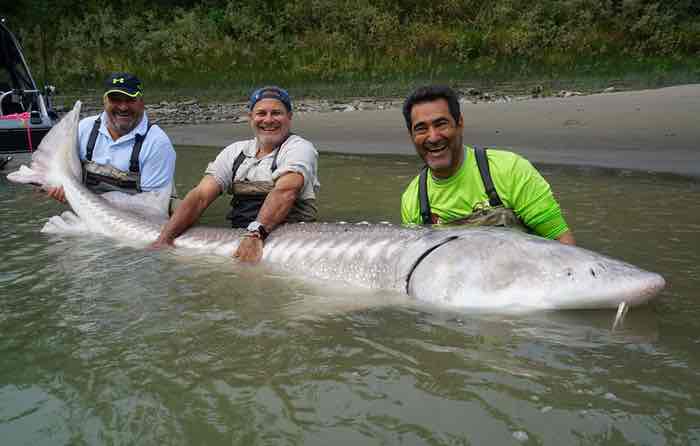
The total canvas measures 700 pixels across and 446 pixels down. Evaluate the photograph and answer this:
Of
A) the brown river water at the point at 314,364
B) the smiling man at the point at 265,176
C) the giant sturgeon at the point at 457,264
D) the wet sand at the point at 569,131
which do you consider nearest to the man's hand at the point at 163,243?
the smiling man at the point at 265,176

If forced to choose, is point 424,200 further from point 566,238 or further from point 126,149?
point 126,149

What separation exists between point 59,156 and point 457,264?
3.22 m

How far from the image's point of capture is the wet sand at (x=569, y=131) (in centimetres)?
659

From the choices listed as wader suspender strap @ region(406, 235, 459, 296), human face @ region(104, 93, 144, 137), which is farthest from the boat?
wader suspender strap @ region(406, 235, 459, 296)

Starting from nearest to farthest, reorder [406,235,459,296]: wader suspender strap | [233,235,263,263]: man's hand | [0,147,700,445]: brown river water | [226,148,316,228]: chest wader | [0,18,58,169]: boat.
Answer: [0,147,700,445]: brown river water
[406,235,459,296]: wader suspender strap
[233,235,263,263]: man's hand
[226,148,316,228]: chest wader
[0,18,58,169]: boat

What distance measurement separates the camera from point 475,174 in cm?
294

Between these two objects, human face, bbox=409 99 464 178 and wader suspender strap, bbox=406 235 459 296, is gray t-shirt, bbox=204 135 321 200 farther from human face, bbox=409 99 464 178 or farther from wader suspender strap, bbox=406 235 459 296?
wader suspender strap, bbox=406 235 459 296

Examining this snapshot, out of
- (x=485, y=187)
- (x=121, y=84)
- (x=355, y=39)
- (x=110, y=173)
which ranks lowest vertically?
(x=110, y=173)

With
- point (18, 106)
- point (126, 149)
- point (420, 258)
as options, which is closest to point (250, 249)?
point (420, 258)

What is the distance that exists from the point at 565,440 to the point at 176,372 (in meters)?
Answer: 1.25

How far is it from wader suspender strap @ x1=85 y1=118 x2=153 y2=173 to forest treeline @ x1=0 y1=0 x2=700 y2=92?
31.0 ft

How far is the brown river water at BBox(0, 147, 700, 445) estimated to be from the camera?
71.4 inches

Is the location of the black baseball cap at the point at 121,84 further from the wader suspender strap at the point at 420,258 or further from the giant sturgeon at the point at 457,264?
the wader suspender strap at the point at 420,258

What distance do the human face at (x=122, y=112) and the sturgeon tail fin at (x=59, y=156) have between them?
27 cm
